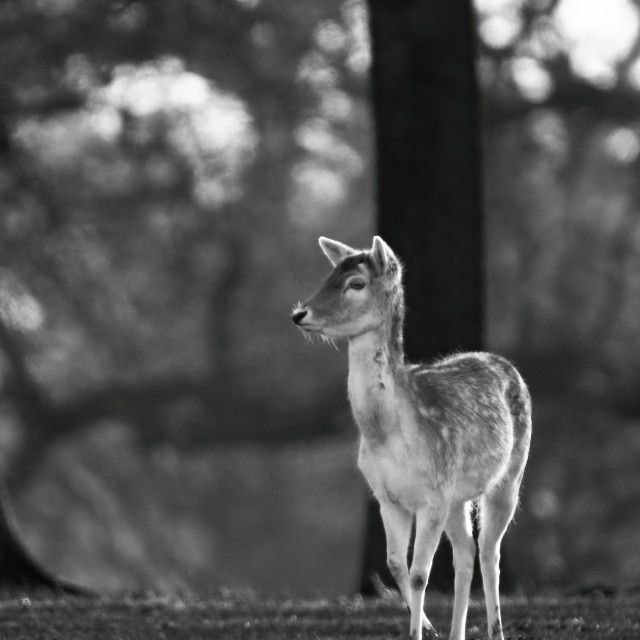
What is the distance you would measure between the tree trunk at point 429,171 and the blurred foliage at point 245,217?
6.25m

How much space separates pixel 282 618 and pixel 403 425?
2638mm

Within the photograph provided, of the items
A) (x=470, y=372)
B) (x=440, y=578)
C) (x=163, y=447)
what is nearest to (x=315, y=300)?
(x=470, y=372)

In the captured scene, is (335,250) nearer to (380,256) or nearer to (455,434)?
(380,256)

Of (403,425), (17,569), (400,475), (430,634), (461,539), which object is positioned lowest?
(17,569)

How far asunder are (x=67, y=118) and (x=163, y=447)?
6.70 meters

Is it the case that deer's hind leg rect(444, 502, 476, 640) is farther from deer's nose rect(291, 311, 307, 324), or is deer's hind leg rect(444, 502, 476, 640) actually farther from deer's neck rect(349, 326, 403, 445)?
deer's nose rect(291, 311, 307, 324)

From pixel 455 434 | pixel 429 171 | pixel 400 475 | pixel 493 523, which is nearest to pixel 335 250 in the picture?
pixel 455 434

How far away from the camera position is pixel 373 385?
7730mm

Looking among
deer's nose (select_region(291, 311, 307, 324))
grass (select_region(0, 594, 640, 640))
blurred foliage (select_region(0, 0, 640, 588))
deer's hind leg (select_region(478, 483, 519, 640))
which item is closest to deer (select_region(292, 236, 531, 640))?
deer's nose (select_region(291, 311, 307, 324))

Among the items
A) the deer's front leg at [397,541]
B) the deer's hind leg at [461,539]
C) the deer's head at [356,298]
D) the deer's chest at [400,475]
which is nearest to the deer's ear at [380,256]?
the deer's head at [356,298]

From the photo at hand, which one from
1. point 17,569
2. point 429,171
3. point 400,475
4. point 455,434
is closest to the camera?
point 400,475

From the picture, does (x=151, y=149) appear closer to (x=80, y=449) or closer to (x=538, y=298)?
(x=538, y=298)

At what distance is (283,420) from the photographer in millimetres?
23156

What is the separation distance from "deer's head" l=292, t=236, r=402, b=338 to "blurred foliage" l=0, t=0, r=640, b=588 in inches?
438
